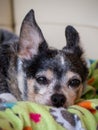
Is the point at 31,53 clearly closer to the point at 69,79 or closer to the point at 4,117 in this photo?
the point at 69,79

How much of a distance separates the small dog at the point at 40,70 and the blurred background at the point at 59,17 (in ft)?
2.67

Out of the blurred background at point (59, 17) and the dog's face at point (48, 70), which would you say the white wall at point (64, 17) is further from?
the dog's face at point (48, 70)

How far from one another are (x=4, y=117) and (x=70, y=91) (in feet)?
1.44

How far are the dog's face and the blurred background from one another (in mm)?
864

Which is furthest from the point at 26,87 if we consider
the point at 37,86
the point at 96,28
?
the point at 96,28

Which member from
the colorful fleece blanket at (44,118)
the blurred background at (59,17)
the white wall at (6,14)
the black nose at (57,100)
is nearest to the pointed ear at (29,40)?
the black nose at (57,100)

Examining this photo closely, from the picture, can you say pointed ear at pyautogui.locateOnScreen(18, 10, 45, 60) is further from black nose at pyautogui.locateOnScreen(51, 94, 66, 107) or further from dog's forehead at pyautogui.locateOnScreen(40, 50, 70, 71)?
black nose at pyautogui.locateOnScreen(51, 94, 66, 107)

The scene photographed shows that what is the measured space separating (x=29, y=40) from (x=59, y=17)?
3.30 ft

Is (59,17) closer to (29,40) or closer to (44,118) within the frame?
(29,40)

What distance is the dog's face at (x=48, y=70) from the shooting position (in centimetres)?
131

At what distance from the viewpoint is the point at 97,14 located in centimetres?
229

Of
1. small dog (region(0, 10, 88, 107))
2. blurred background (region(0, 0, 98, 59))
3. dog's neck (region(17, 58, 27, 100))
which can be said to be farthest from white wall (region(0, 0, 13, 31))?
dog's neck (region(17, 58, 27, 100))

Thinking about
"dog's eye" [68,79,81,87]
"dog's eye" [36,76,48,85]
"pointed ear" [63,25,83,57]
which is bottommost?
"dog's eye" [68,79,81,87]

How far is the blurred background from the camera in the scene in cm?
232
